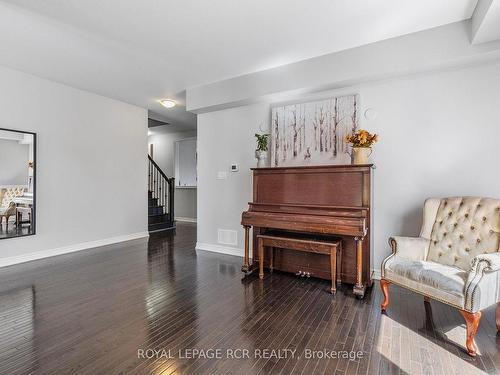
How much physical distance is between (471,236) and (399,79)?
1.93 m

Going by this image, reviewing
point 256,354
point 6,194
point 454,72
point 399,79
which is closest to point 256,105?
point 399,79

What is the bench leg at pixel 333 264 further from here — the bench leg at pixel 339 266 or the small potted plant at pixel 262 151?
the small potted plant at pixel 262 151

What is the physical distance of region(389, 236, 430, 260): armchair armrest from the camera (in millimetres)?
2678

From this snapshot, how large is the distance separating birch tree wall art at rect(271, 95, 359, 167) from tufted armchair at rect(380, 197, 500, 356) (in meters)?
1.25

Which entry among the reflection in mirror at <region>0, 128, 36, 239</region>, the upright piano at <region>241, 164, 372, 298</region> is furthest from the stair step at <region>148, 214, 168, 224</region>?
the upright piano at <region>241, 164, 372, 298</region>

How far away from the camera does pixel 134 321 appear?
2.33 metres

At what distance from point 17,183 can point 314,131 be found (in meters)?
4.34

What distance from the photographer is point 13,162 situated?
3947mm

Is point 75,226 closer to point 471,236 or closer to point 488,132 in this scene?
point 471,236

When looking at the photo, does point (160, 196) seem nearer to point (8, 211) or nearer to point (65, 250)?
point (65, 250)

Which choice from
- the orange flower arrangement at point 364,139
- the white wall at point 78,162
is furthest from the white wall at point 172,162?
the orange flower arrangement at point 364,139

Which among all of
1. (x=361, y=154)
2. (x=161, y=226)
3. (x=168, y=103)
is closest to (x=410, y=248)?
(x=361, y=154)

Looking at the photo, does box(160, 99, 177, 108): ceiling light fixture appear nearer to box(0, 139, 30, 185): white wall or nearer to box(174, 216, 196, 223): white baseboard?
box(0, 139, 30, 185): white wall

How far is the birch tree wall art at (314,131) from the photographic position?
11.6ft
